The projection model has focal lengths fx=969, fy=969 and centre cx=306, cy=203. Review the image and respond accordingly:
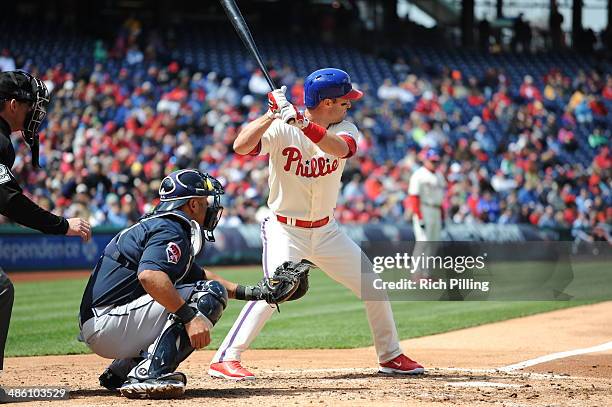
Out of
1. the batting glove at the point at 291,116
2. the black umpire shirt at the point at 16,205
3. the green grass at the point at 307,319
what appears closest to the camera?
the black umpire shirt at the point at 16,205

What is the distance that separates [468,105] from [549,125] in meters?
2.09

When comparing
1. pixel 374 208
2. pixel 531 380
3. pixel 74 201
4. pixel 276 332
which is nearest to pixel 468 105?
pixel 374 208

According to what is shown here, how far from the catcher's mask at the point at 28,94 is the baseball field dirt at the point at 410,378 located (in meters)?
1.50

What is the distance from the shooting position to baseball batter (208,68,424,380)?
6.04 m

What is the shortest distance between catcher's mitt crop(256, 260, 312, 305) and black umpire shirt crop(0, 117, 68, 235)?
3.77 ft

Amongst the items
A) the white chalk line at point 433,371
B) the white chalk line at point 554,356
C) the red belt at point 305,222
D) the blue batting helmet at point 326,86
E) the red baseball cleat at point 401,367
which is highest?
the blue batting helmet at point 326,86

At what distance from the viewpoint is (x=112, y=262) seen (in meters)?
5.14

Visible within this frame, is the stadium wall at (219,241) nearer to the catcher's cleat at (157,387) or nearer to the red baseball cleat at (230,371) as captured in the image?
the red baseball cleat at (230,371)

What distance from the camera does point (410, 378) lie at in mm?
6113

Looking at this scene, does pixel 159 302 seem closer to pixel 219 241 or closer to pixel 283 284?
pixel 283 284

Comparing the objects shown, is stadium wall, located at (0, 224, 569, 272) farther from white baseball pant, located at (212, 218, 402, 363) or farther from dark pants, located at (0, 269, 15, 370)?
dark pants, located at (0, 269, 15, 370)

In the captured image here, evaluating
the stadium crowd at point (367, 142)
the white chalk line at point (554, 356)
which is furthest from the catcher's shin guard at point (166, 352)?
the stadium crowd at point (367, 142)

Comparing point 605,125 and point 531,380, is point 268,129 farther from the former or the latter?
point 605,125

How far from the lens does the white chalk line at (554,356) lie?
22.2 feet
